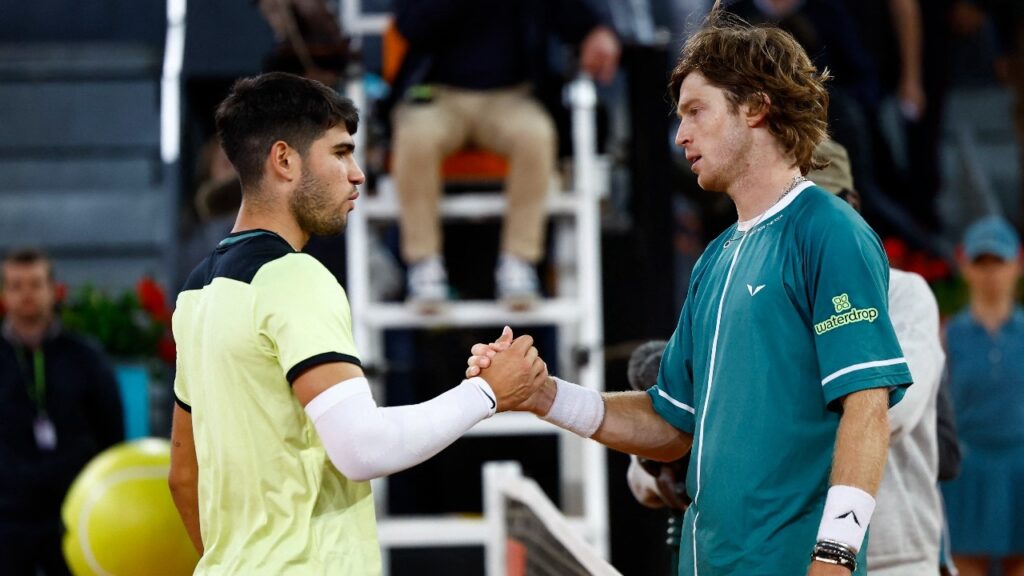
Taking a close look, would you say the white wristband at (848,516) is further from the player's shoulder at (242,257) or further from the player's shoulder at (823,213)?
the player's shoulder at (242,257)

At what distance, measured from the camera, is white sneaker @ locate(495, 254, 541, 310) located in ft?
18.7

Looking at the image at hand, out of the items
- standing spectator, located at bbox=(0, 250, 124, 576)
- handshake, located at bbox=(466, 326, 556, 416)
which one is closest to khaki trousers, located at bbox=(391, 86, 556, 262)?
standing spectator, located at bbox=(0, 250, 124, 576)

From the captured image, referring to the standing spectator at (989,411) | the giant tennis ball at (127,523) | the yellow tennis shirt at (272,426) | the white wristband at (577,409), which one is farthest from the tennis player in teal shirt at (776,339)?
the standing spectator at (989,411)

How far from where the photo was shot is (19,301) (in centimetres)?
629

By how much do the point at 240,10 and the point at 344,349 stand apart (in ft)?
25.1

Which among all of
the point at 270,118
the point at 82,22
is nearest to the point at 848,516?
the point at 270,118

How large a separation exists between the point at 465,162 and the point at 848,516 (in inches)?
149

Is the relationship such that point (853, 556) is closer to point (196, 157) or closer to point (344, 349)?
point (344, 349)

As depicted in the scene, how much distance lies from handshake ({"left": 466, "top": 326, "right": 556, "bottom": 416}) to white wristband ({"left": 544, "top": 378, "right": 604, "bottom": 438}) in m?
0.02

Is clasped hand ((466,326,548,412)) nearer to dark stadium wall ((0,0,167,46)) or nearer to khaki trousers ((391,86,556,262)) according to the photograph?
khaki trousers ((391,86,556,262))

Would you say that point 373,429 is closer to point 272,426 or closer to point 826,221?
point 272,426

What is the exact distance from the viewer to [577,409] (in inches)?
120

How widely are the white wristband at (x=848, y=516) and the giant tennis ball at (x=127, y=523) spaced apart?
2.05 meters

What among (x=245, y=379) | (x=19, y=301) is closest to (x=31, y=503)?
(x=19, y=301)
